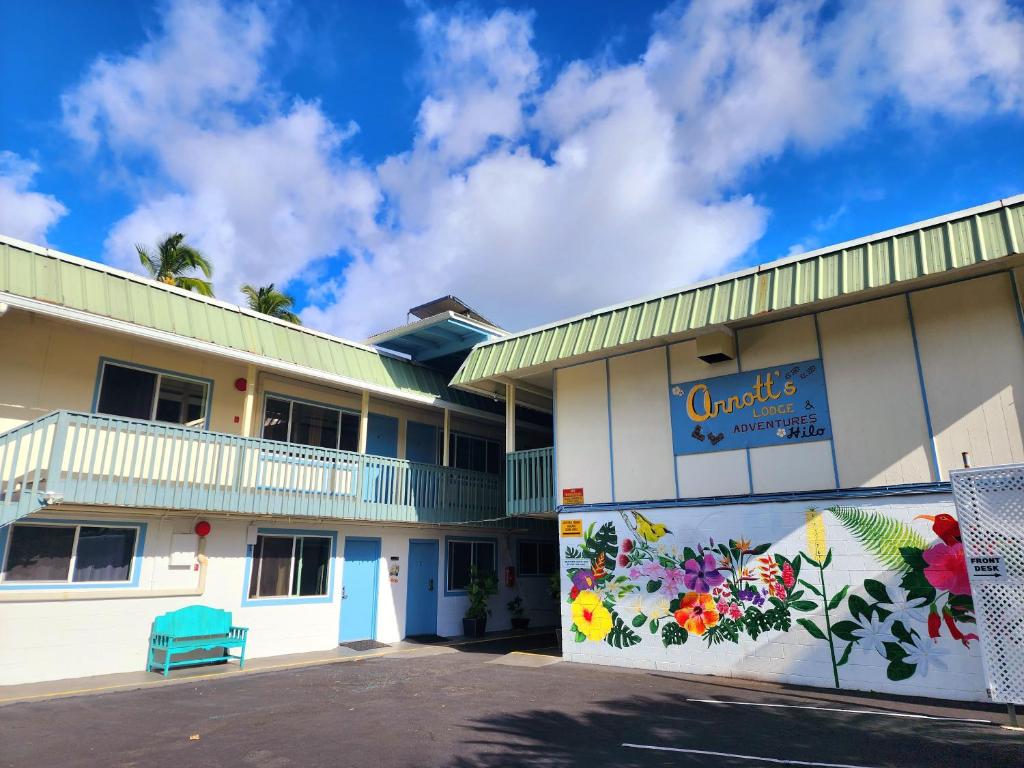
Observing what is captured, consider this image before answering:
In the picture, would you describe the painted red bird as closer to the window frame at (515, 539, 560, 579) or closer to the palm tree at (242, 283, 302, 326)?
the window frame at (515, 539, 560, 579)

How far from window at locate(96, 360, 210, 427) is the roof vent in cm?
930

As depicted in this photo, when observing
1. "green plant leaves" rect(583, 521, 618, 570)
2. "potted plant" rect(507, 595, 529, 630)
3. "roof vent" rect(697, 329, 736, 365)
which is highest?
"roof vent" rect(697, 329, 736, 365)

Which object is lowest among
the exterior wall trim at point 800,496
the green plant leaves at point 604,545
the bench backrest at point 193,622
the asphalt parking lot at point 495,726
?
the asphalt parking lot at point 495,726

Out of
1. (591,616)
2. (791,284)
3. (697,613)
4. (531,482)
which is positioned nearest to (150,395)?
(531,482)

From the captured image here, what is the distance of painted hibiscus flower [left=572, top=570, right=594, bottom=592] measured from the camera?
12.3 metres

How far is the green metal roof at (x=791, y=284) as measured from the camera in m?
8.68

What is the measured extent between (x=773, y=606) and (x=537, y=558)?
996 cm

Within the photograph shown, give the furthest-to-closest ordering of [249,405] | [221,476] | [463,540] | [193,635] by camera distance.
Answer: [463,540] < [249,405] < [221,476] < [193,635]

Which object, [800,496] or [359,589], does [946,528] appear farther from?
[359,589]

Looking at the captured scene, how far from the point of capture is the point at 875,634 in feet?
30.5

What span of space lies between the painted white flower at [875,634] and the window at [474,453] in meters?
10.4

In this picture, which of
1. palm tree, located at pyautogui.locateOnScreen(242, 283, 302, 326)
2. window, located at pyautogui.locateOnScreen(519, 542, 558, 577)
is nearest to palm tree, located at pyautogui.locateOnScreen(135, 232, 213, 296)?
palm tree, located at pyautogui.locateOnScreen(242, 283, 302, 326)

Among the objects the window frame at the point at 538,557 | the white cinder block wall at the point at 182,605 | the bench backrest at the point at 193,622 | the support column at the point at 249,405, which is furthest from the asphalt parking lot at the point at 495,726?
the window frame at the point at 538,557

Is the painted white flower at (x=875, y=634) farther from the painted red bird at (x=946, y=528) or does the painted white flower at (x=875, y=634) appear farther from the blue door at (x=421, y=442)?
the blue door at (x=421, y=442)
